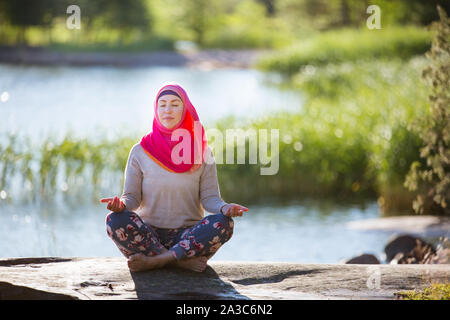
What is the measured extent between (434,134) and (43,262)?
2.43 metres

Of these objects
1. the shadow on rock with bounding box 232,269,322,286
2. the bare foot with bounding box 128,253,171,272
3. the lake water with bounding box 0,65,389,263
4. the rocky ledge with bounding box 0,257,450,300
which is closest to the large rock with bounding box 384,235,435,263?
the lake water with bounding box 0,65,389,263

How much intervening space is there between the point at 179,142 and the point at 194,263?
55cm

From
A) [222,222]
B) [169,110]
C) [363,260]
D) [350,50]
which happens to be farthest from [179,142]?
[350,50]

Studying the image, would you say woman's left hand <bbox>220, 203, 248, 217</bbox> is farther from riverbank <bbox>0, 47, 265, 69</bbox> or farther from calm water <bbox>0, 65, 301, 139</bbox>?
riverbank <bbox>0, 47, 265, 69</bbox>

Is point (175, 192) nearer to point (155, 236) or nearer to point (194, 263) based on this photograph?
point (155, 236)

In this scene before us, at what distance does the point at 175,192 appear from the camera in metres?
3.32

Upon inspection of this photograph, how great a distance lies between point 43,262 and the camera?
362 centimetres

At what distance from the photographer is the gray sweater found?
10.8 ft

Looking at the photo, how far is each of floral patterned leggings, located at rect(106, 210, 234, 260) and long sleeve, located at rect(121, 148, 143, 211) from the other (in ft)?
0.31

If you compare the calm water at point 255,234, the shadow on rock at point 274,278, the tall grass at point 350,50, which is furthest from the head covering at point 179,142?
the tall grass at point 350,50

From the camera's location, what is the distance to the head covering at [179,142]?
10.8 feet

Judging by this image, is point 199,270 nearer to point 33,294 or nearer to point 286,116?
point 33,294

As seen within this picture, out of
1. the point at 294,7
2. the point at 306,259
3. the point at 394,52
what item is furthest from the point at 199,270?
the point at 294,7

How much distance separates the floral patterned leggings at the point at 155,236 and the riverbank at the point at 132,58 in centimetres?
2087
